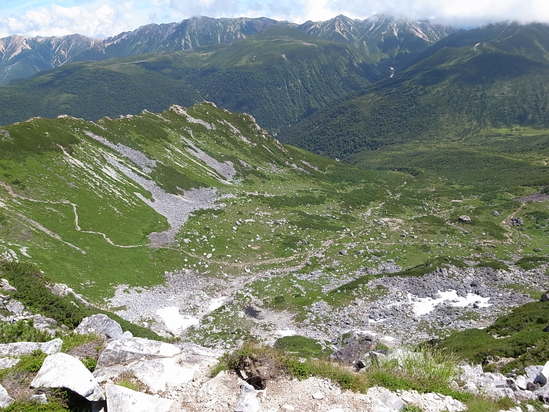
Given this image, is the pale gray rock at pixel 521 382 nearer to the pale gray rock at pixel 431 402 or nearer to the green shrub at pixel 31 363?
Result: the pale gray rock at pixel 431 402

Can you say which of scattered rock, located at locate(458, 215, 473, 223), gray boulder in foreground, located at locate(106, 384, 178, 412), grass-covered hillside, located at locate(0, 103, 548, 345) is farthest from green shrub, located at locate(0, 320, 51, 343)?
scattered rock, located at locate(458, 215, 473, 223)

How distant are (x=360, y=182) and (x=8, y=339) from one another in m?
137

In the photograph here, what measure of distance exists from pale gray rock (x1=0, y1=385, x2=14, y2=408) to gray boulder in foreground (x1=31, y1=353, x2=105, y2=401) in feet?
2.70

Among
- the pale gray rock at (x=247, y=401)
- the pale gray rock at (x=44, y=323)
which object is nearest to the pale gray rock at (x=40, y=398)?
the pale gray rock at (x=247, y=401)

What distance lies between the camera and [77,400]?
Answer: 13.4 m

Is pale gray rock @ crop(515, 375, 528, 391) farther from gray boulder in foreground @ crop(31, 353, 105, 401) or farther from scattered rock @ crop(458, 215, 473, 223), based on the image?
scattered rock @ crop(458, 215, 473, 223)

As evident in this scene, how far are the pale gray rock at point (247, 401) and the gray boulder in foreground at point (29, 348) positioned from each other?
8.95 meters

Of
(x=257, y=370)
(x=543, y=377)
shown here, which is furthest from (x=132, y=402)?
(x=543, y=377)

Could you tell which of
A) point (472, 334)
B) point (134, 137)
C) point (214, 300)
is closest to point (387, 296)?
point (472, 334)

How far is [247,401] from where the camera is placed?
1388cm

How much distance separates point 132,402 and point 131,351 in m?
3.59

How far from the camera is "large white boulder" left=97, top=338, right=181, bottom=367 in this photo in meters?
16.2

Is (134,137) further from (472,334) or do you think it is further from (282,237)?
(472,334)

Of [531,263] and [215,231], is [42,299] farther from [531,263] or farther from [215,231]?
[531,263]
